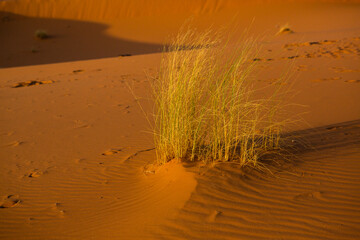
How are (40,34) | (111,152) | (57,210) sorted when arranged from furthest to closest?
(40,34)
(111,152)
(57,210)

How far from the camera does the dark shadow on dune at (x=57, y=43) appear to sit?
66.5 ft

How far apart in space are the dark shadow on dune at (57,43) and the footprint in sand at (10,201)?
615 inches

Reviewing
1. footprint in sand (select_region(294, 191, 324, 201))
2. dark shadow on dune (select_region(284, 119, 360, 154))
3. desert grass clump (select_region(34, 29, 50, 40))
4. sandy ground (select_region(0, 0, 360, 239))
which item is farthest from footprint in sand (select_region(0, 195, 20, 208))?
desert grass clump (select_region(34, 29, 50, 40))

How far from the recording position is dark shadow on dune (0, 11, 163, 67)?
2028 cm

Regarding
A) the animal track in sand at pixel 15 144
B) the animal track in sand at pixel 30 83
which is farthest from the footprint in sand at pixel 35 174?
the animal track in sand at pixel 30 83

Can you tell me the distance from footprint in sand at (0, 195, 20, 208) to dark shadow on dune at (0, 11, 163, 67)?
51.3 ft

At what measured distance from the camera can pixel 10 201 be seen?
3.41 metres

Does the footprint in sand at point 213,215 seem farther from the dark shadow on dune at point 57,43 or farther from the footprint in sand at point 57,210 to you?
the dark shadow on dune at point 57,43

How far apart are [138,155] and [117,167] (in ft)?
1.25

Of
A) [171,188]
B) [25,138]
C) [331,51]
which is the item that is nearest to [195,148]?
[171,188]

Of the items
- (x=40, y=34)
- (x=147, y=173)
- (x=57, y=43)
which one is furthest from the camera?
(x=40, y=34)

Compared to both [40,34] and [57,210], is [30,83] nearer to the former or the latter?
[57,210]

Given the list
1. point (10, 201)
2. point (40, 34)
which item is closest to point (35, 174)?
point (10, 201)

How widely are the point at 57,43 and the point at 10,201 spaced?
21972mm
